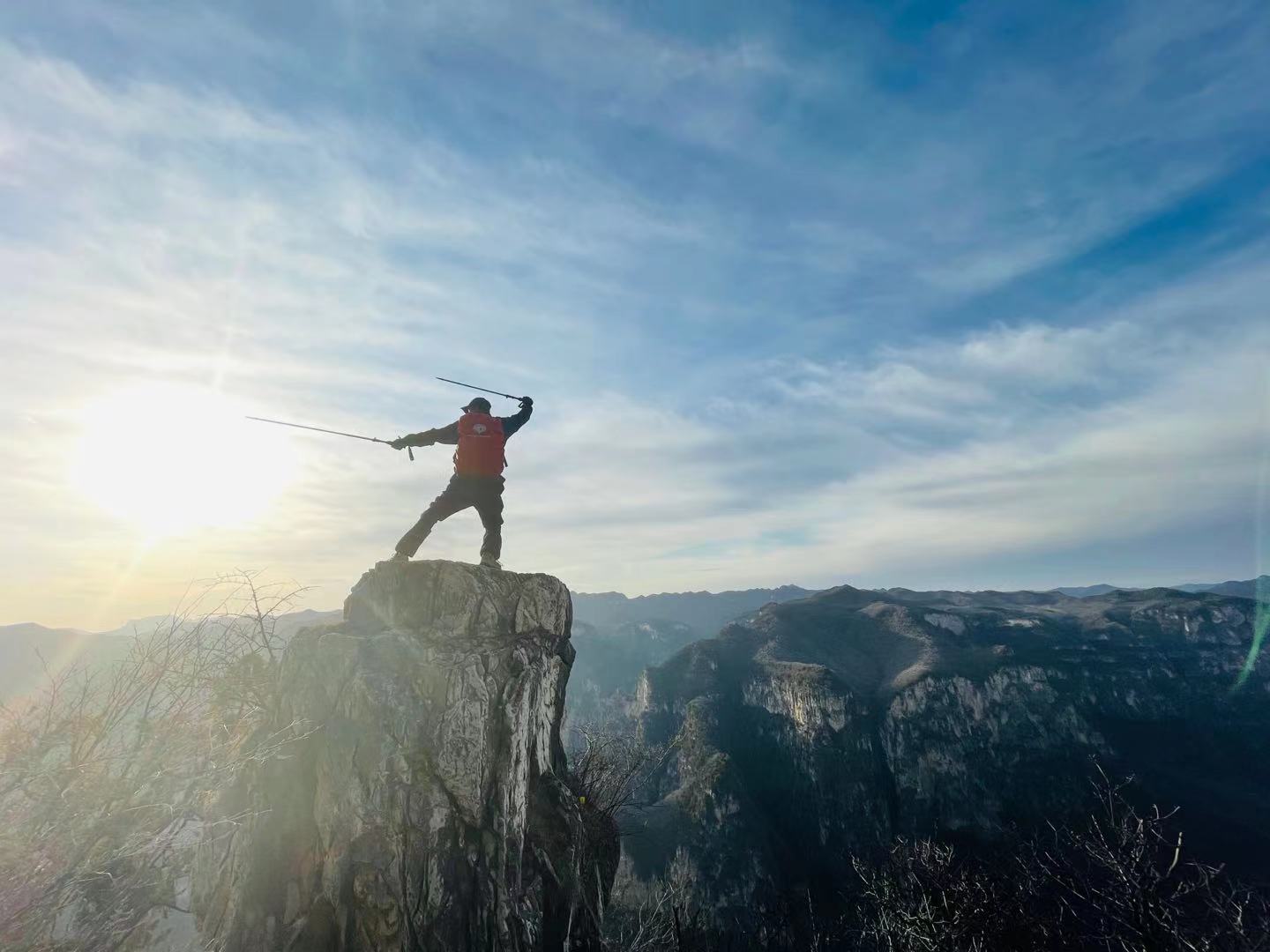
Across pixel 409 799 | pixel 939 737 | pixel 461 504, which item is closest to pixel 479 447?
pixel 461 504

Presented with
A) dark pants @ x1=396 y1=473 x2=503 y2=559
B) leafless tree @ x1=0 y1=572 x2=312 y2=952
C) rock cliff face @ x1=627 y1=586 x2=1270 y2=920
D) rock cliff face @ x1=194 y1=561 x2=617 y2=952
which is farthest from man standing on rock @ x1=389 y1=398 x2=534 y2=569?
rock cliff face @ x1=627 y1=586 x2=1270 y2=920

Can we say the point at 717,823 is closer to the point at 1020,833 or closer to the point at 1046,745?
the point at 1020,833

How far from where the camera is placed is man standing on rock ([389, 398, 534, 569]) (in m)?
14.5

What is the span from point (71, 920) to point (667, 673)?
159623 mm

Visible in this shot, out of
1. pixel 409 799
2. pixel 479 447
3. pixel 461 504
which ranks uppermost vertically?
pixel 479 447

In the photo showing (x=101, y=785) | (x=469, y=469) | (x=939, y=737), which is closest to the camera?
(x=101, y=785)

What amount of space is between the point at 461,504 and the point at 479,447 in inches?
61.5

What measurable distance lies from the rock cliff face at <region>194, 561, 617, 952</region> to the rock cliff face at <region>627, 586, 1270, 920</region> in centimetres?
8748

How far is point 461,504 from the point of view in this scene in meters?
A: 14.6

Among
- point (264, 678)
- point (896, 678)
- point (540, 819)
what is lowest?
point (896, 678)

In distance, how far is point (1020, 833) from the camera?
90.4 m

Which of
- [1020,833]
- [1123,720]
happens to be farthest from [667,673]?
[1123,720]

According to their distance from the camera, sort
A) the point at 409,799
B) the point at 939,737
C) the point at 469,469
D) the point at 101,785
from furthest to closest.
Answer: the point at 939,737 < the point at 469,469 < the point at 409,799 < the point at 101,785

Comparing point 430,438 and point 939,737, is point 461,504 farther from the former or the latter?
point 939,737
